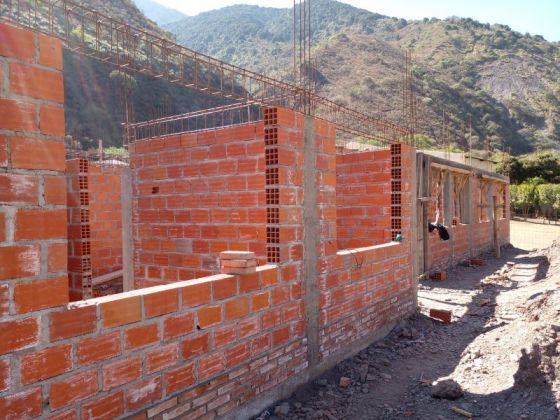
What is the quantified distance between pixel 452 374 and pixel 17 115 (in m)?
4.42

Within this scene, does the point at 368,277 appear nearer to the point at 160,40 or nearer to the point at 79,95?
the point at 160,40

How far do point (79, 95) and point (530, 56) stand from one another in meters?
72.0

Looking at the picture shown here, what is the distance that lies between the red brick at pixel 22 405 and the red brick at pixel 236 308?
4.50 feet

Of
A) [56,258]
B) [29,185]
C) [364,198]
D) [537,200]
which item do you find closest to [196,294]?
[56,258]

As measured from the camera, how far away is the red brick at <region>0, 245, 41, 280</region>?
6.85 ft

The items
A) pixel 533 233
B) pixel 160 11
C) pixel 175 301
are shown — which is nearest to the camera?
pixel 175 301

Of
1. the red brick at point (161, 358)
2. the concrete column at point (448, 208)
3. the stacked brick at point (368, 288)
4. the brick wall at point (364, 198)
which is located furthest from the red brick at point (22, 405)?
the concrete column at point (448, 208)

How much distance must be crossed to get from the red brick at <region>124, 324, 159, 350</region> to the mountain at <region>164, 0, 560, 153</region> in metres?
32.5

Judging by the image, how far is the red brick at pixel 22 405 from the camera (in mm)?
2066

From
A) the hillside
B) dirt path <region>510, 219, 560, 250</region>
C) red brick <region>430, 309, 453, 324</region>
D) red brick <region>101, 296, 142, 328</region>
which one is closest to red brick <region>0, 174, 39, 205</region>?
red brick <region>101, 296, 142, 328</region>

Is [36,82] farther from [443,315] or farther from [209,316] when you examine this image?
[443,315]

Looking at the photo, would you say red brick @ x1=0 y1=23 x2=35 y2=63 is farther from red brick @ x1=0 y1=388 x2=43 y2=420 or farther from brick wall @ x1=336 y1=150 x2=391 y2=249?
brick wall @ x1=336 y1=150 x2=391 y2=249

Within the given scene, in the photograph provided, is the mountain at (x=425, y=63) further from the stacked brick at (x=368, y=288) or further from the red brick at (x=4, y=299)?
the red brick at (x=4, y=299)

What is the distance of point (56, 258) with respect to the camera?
2.31 metres
